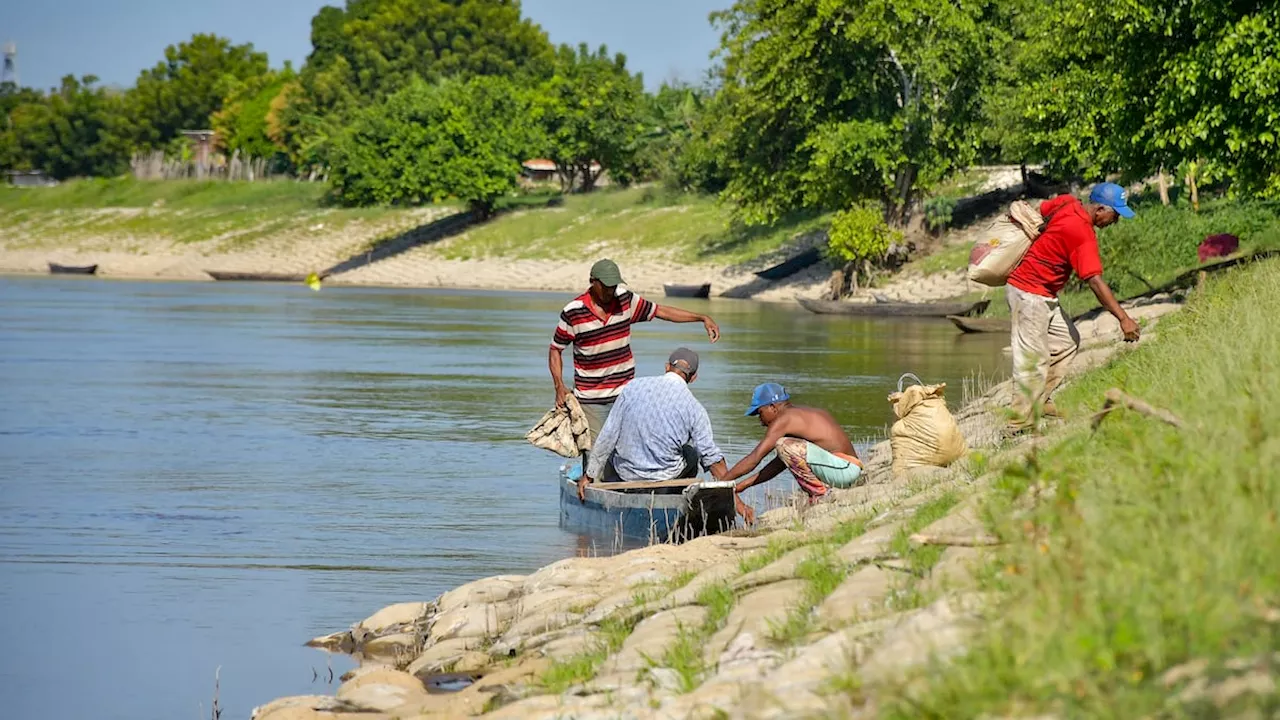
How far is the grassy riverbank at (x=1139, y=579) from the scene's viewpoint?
4793mm

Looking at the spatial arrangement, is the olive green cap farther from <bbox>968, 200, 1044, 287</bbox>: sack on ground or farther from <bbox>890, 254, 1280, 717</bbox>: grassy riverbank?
<bbox>890, 254, 1280, 717</bbox>: grassy riverbank

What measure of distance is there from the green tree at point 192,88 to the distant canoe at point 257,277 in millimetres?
48374

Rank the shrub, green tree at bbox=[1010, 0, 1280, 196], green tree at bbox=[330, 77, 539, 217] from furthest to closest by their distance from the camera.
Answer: green tree at bbox=[330, 77, 539, 217] < the shrub < green tree at bbox=[1010, 0, 1280, 196]

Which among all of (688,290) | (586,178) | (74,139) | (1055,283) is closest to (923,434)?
(1055,283)

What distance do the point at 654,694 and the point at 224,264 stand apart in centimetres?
7279

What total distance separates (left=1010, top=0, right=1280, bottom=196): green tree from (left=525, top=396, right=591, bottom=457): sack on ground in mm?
11639

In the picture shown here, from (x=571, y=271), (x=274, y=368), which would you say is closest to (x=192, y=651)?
(x=274, y=368)

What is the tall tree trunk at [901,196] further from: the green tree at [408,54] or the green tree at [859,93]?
the green tree at [408,54]

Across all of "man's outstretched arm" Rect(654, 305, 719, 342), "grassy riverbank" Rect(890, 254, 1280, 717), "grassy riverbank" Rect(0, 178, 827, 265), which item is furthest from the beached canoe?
"grassy riverbank" Rect(0, 178, 827, 265)

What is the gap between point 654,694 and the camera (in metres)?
6.56

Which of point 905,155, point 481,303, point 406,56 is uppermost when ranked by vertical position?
point 406,56

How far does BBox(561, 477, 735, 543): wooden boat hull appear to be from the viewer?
11367 mm

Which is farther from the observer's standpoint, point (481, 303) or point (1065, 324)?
point (481, 303)

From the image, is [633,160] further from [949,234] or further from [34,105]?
[34,105]
